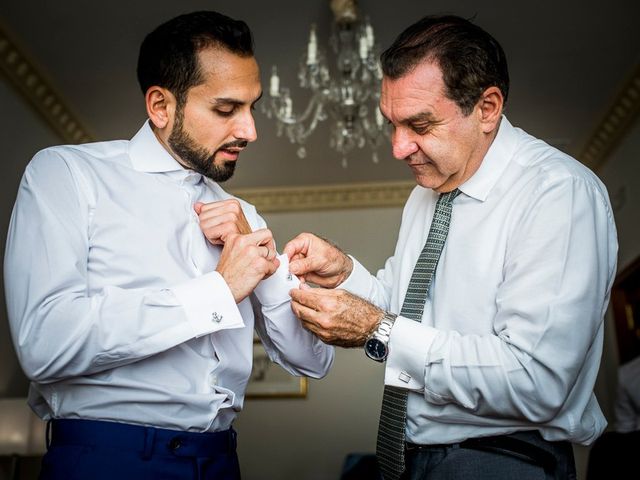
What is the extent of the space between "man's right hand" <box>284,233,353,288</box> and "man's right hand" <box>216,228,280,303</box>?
10.1 inches

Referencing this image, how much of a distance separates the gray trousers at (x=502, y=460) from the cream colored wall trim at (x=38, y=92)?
12.6 feet

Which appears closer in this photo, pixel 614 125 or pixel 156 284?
pixel 156 284

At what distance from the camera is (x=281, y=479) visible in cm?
622

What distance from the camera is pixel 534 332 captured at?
137 cm

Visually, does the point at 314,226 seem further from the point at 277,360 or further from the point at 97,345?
the point at 97,345

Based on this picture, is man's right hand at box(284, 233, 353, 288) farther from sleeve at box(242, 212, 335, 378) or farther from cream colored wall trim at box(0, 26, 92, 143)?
cream colored wall trim at box(0, 26, 92, 143)

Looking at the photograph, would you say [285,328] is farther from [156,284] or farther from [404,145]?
[404,145]

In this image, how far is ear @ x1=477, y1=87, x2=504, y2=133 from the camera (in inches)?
67.0

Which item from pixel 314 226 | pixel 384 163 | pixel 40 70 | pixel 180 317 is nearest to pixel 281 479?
pixel 314 226

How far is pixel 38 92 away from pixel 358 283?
3737 millimetres

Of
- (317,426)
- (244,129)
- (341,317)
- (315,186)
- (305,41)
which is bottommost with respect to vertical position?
(317,426)

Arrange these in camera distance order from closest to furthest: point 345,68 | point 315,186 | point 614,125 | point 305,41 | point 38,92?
1. point 345,68
2. point 305,41
3. point 38,92
4. point 614,125
5. point 315,186

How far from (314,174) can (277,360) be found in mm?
4757

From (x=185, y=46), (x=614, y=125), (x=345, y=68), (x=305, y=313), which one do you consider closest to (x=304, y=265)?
(x=305, y=313)
